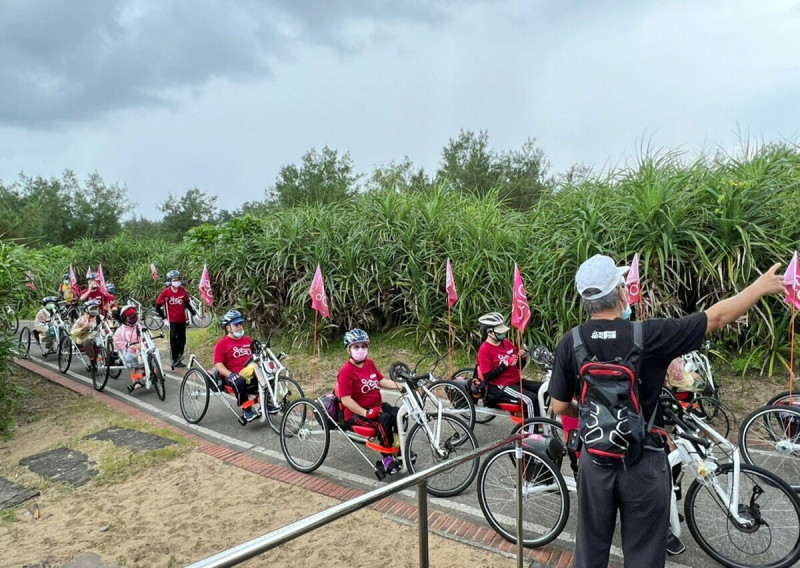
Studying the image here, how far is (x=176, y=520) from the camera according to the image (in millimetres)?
4395

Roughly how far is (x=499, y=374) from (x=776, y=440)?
2.56 meters

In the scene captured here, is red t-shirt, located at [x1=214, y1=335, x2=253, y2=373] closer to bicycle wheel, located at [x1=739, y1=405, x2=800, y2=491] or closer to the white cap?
the white cap

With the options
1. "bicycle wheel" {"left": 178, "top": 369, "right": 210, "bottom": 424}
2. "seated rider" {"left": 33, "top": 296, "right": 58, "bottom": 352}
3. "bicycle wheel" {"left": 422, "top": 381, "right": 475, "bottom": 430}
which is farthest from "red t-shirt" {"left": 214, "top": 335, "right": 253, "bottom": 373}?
"seated rider" {"left": 33, "top": 296, "right": 58, "bottom": 352}

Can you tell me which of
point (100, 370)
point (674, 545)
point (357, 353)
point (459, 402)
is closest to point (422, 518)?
point (674, 545)

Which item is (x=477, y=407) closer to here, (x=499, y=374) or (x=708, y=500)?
(x=499, y=374)

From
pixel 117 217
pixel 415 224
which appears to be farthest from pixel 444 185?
pixel 117 217

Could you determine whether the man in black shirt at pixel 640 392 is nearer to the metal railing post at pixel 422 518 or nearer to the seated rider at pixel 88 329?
the metal railing post at pixel 422 518

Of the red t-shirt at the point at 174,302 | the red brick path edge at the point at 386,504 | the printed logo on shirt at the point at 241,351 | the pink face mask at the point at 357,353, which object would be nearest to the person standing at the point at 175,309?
the red t-shirt at the point at 174,302

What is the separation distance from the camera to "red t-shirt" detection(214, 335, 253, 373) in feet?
21.6

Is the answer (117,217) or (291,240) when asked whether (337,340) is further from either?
(117,217)

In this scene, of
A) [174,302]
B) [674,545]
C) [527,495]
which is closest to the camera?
[674,545]

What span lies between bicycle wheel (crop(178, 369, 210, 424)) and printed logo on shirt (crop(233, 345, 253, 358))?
0.60 m

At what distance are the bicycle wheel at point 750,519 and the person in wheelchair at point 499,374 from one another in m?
2.01

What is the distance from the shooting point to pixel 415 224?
10047 mm
